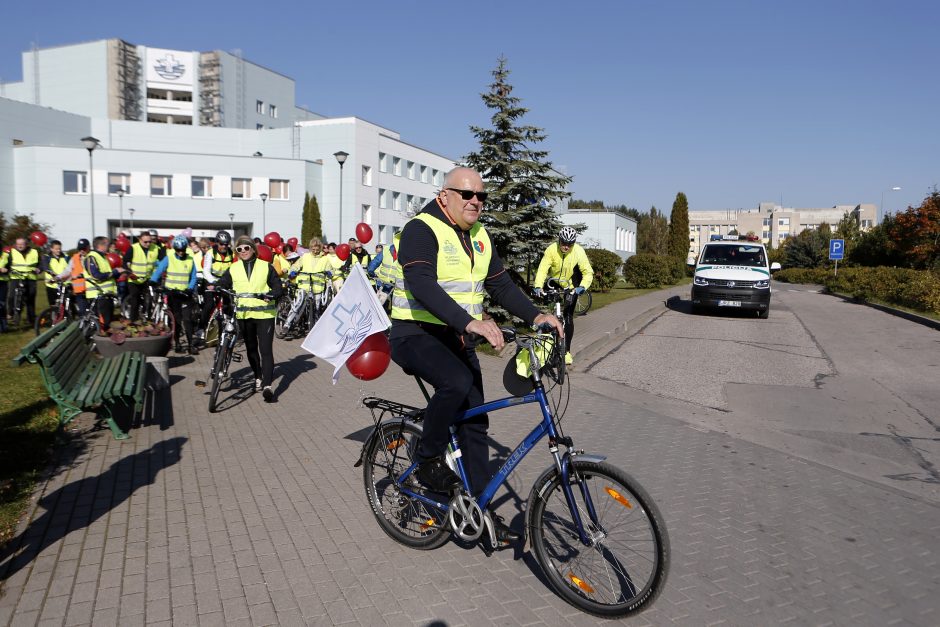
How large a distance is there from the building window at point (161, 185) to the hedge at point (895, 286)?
47560mm

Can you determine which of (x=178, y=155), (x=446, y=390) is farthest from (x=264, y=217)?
(x=446, y=390)

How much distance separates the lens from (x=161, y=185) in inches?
2142

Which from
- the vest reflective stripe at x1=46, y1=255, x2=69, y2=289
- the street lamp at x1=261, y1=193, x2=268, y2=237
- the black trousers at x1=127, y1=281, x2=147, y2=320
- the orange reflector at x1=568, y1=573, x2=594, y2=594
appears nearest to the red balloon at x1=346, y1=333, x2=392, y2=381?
the orange reflector at x1=568, y1=573, x2=594, y2=594

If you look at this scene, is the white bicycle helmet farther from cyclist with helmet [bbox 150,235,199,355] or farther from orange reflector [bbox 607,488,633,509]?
orange reflector [bbox 607,488,633,509]

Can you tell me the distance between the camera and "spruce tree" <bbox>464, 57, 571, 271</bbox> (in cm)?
1499

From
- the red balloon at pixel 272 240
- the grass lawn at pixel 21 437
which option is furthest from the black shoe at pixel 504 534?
the red balloon at pixel 272 240

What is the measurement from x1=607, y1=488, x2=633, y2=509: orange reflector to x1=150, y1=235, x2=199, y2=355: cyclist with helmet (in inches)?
406

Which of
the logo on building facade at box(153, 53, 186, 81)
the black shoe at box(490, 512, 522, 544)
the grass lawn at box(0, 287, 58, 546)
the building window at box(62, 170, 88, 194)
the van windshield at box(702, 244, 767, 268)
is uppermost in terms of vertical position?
the logo on building facade at box(153, 53, 186, 81)

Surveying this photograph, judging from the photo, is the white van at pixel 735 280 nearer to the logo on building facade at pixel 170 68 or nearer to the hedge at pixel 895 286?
the hedge at pixel 895 286

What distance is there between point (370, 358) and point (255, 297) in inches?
168

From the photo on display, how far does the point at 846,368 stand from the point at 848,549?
8231 millimetres

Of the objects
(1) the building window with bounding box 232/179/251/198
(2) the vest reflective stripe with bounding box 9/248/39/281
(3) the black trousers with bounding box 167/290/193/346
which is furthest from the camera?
(1) the building window with bounding box 232/179/251/198

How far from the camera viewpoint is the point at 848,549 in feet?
14.1

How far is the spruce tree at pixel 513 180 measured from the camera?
49.2ft
